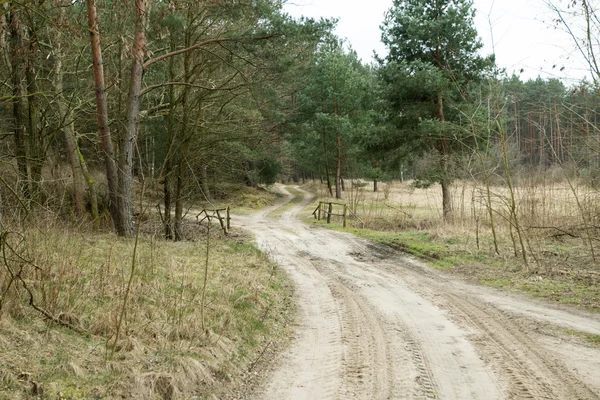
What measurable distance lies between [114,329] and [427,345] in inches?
156

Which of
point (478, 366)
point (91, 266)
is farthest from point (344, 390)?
point (91, 266)

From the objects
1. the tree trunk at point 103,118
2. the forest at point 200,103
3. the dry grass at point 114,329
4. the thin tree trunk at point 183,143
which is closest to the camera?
the dry grass at point 114,329

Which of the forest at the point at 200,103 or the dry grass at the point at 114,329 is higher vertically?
the forest at the point at 200,103

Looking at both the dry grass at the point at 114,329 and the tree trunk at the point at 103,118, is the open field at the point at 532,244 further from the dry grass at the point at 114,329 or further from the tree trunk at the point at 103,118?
the tree trunk at the point at 103,118

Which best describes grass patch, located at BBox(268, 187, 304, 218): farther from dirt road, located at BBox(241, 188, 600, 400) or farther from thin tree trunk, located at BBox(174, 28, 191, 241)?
dirt road, located at BBox(241, 188, 600, 400)

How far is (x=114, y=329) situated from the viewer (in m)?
5.21

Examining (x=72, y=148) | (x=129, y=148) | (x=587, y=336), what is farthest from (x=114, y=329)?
(x=72, y=148)

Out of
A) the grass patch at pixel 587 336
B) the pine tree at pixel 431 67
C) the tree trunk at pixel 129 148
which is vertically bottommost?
the grass patch at pixel 587 336

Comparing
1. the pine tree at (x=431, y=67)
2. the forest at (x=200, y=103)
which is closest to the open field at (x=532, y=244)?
the forest at (x=200, y=103)

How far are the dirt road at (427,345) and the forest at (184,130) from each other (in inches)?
60.3

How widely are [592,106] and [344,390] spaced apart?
27.6 feet

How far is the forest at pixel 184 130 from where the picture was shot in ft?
20.5

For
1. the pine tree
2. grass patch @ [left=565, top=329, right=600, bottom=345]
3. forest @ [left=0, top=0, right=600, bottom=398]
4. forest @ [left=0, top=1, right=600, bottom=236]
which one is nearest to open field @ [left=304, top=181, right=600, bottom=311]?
forest @ [left=0, top=0, right=600, bottom=398]

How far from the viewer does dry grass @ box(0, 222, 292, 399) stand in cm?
420
